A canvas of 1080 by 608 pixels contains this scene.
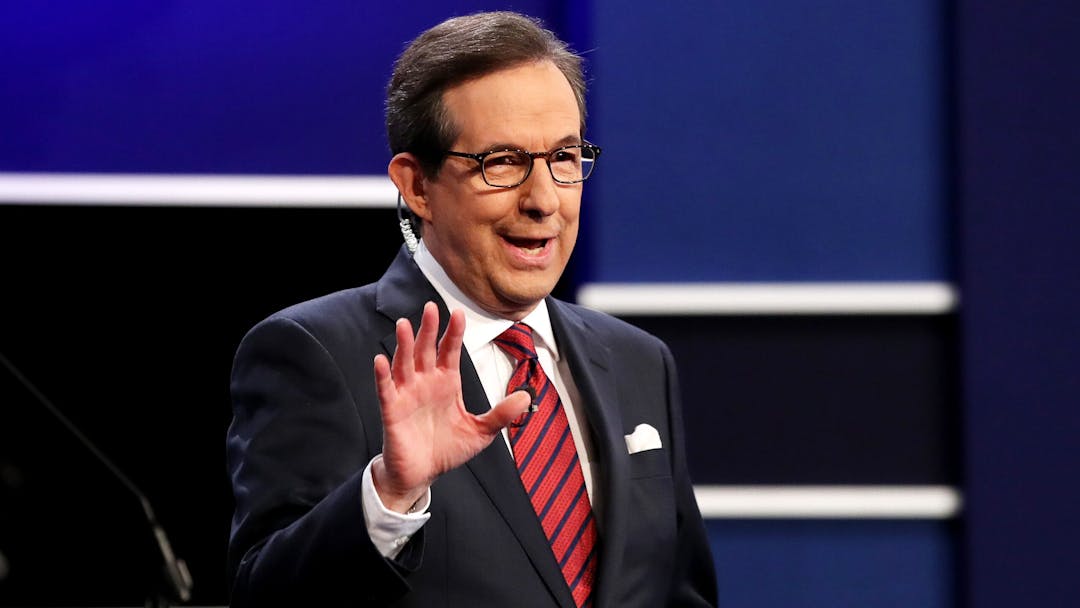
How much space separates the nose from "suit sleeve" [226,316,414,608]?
11.8 inches

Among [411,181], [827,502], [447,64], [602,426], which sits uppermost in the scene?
[447,64]

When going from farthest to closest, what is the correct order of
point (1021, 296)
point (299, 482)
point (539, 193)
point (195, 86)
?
1. point (195, 86)
2. point (1021, 296)
3. point (539, 193)
4. point (299, 482)

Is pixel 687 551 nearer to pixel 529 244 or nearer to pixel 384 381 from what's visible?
pixel 529 244

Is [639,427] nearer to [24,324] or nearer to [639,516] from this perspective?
[639,516]

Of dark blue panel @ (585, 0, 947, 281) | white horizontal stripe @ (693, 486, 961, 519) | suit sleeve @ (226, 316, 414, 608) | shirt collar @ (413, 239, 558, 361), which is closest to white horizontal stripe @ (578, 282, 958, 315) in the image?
dark blue panel @ (585, 0, 947, 281)

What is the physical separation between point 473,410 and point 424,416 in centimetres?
24

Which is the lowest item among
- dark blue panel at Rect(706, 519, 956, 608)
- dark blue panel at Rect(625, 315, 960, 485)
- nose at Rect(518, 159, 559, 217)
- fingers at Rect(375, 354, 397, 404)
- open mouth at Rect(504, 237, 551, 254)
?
dark blue panel at Rect(706, 519, 956, 608)

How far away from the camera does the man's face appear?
1.66 m

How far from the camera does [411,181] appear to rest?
176cm

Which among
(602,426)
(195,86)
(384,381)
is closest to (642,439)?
(602,426)

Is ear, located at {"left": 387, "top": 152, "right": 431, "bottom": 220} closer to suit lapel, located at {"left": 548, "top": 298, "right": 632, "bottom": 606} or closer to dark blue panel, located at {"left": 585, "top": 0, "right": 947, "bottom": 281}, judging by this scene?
suit lapel, located at {"left": 548, "top": 298, "right": 632, "bottom": 606}

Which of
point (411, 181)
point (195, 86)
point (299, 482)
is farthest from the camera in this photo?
point (195, 86)

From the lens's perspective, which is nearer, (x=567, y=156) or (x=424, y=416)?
(x=424, y=416)

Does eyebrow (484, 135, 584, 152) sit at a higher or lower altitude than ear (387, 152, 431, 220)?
higher
